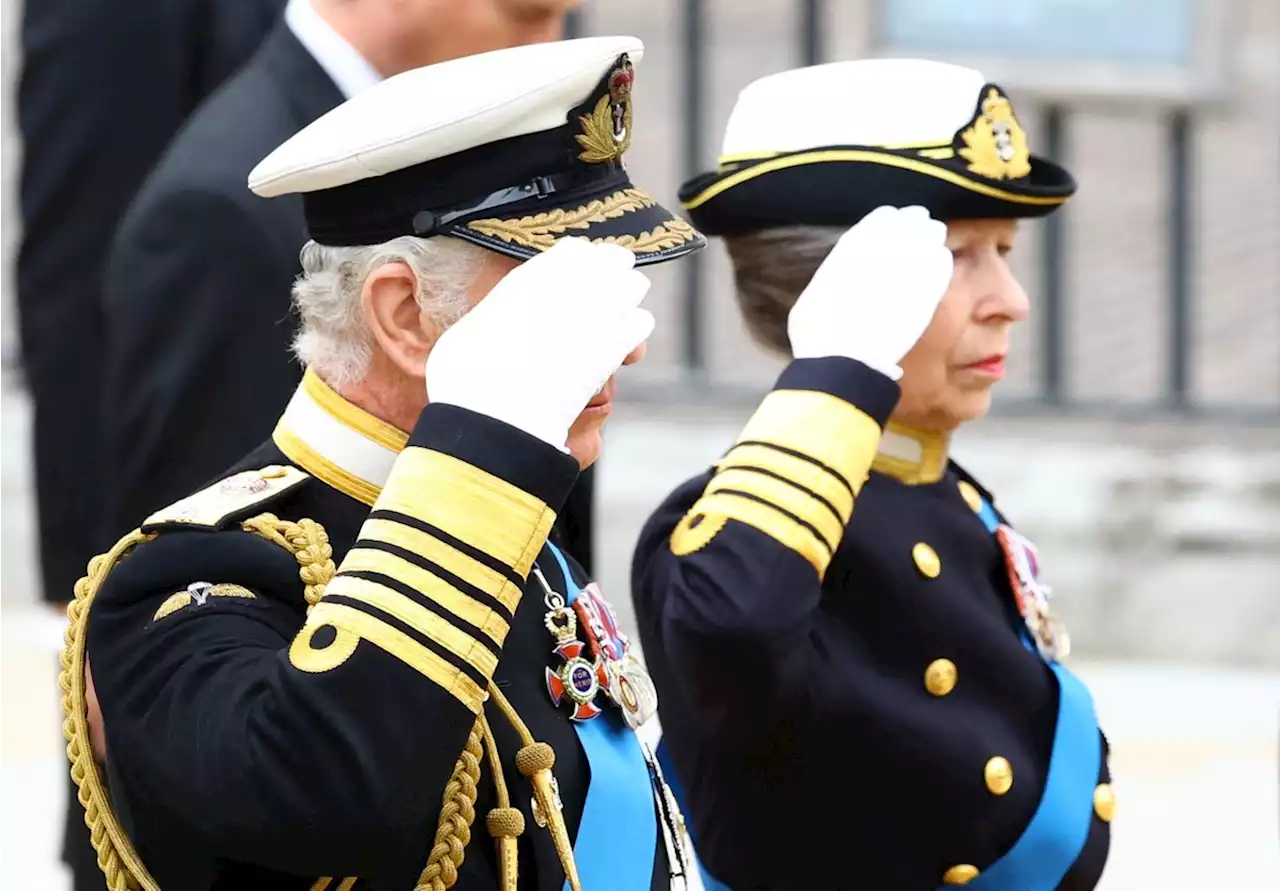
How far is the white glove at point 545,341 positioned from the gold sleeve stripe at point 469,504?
0.17ft

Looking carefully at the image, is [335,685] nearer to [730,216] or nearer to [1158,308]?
[730,216]

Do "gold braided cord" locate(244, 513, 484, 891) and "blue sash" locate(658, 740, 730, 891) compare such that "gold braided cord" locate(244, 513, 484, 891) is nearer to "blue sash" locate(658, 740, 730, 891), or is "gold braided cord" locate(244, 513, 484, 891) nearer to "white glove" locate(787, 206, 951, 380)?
"white glove" locate(787, 206, 951, 380)

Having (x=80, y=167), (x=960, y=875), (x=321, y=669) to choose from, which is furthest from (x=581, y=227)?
(x=80, y=167)

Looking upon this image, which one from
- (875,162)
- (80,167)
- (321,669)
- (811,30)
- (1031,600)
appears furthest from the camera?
(811,30)

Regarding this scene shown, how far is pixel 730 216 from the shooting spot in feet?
9.55

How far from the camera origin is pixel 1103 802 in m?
2.86

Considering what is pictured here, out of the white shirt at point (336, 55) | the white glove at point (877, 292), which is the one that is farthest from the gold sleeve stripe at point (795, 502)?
the white shirt at point (336, 55)

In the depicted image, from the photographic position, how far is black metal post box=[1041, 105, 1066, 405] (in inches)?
256

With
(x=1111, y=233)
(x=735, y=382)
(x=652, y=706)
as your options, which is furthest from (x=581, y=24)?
(x=652, y=706)

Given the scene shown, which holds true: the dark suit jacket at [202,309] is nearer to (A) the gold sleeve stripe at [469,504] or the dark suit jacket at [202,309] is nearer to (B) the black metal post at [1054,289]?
(A) the gold sleeve stripe at [469,504]

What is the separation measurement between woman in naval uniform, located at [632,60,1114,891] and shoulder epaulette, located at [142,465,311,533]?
58 centimetres

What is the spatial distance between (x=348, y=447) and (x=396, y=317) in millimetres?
119

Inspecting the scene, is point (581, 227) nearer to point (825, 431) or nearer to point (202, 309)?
point (825, 431)

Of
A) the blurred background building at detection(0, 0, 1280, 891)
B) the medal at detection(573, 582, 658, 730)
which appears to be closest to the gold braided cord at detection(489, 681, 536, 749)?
the medal at detection(573, 582, 658, 730)
